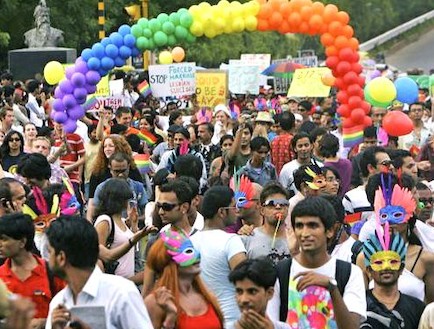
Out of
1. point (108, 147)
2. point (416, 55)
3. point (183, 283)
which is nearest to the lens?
point (183, 283)

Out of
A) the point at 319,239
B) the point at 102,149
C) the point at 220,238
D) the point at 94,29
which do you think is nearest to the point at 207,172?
the point at 102,149

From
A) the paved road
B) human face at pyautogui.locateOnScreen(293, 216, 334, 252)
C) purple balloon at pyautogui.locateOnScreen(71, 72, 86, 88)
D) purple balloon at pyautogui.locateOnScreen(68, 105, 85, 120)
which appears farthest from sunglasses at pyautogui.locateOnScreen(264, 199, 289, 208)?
the paved road

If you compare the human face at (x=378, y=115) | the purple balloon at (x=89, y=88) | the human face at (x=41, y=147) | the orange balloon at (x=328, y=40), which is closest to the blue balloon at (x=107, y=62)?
the purple balloon at (x=89, y=88)

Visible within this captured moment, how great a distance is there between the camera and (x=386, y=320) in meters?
7.30

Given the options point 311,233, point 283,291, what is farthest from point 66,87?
point 283,291

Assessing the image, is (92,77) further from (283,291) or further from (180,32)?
(283,291)

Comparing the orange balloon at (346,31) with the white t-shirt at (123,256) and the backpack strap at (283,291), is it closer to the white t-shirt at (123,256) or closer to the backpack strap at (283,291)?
the white t-shirt at (123,256)

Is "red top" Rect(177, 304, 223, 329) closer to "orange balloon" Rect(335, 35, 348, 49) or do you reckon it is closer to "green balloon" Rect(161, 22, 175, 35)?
"orange balloon" Rect(335, 35, 348, 49)

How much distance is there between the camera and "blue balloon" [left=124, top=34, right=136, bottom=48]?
61.3ft

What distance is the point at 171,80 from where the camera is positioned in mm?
21828

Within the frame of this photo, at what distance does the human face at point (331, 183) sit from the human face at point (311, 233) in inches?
136

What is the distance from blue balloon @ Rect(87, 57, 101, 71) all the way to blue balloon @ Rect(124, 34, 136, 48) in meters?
0.53

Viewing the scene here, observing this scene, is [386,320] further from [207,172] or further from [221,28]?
[221,28]

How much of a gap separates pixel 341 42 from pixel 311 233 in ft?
38.6
